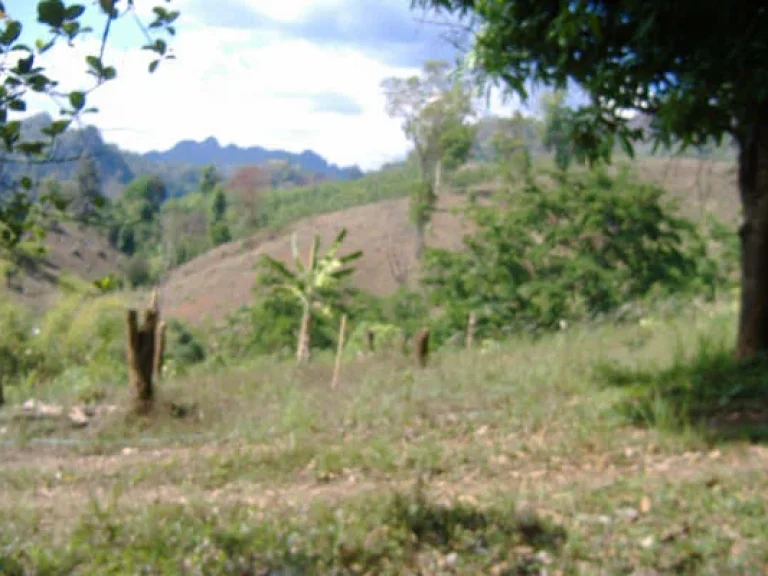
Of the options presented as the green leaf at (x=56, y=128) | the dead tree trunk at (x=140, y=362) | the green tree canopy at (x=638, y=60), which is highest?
the green tree canopy at (x=638, y=60)

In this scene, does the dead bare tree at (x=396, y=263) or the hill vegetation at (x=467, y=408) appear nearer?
the hill vegetation at (x=467, y=408)

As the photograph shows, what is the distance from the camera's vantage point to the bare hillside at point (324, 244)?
42.5m

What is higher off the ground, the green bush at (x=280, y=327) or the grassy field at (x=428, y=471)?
the grassy field at (x=428, y=471)

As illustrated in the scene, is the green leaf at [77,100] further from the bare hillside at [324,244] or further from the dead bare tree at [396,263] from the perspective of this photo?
the dead bare tree at [396,263]

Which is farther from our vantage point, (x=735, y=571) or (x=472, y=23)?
(x=472, y=23)

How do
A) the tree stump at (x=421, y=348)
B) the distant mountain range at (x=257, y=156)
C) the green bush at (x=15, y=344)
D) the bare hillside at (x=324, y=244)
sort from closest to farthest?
the tree stump at (x=421, y=348)
the green bush at (x=15, y=344)
the bare hillside at (x=324, y=244)
the distant mountain range at (x=257, y=156)

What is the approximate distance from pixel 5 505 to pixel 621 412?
4.56 meters

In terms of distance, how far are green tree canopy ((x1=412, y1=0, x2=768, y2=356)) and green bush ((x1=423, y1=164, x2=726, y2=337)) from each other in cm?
1038

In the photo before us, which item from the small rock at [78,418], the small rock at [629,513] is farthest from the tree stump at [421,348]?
the small rock at [629,513]

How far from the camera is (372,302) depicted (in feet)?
82.3

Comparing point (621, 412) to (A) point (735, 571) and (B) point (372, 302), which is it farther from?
(B) point (372, 302)

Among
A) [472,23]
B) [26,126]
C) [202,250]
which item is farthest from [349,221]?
[26,126]

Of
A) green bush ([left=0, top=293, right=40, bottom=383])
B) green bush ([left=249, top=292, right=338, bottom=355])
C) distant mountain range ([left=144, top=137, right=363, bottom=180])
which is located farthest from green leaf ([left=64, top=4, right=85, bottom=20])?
distant mountain range ([left=144, top=137, right=363, bottom=180])

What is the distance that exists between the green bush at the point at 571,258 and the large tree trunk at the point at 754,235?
9114 millimetres
